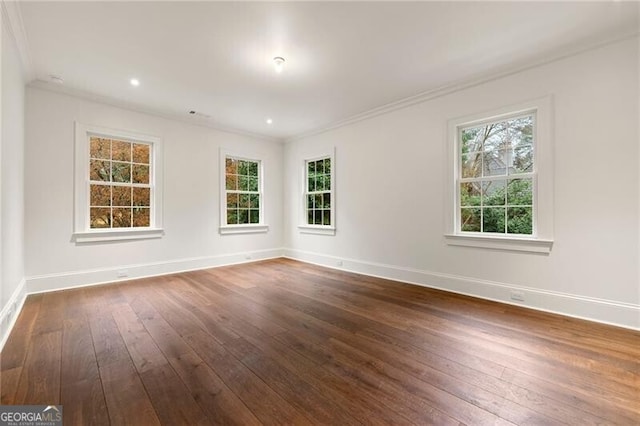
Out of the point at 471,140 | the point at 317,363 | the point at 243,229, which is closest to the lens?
the point at 317,363

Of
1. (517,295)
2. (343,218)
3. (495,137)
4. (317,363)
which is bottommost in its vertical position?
(317,363)

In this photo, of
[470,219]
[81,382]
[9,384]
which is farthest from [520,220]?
[9,384]

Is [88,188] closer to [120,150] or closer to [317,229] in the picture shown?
[120,150]

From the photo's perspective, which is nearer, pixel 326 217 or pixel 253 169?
pixel 326 217

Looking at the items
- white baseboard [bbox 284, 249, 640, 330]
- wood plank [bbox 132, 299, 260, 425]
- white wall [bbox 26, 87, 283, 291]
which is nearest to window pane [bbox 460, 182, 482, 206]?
white baseboard [bbox 284, 249, 640, 330]

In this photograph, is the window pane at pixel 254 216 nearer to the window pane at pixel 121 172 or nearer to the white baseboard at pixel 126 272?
the white baseboard at pixel 126 272

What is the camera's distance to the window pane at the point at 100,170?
422 cm

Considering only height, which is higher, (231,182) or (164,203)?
(231,182)

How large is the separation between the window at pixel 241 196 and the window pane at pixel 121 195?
1.55 m

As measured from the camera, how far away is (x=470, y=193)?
377 cm

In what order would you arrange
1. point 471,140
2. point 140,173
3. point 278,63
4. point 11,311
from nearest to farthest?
point 11,311 → point 278,63 → point 471,140 → point 140,173

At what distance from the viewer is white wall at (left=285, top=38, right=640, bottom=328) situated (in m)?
2.69

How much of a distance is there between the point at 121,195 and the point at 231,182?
75.5 inches

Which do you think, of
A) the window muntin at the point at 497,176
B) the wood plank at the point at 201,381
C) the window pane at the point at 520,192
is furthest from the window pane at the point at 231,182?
the window pane at the point at 520,192
